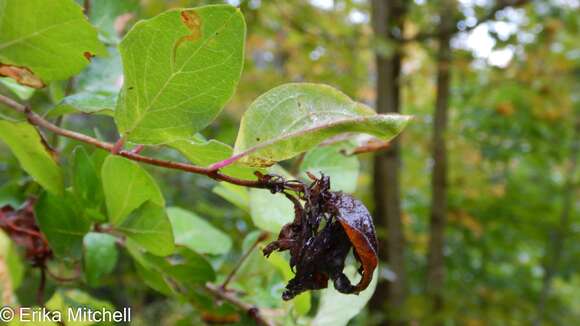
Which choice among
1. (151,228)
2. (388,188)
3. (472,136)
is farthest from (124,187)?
(472,136)

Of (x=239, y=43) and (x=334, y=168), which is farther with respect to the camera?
(x=334, y=168)

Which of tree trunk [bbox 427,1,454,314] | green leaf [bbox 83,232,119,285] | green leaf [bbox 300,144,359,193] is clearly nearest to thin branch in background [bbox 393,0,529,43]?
tree trunk [bbox 427,1,454,314]

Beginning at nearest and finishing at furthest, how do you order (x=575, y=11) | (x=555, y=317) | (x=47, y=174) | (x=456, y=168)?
1. (x=47, y=174)
2. (x=575, y=11)
3. (x=555, y=317)
4. (x=456, y=168)

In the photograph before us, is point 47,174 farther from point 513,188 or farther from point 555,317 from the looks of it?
point 555,317

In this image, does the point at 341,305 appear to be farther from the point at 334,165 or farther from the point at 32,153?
the point at 32,153

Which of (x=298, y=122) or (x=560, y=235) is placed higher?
(x=298, y=122)

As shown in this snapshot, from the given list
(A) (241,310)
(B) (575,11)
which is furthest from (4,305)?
(B) (575,11)

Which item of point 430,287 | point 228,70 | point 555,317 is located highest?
point 228,70
